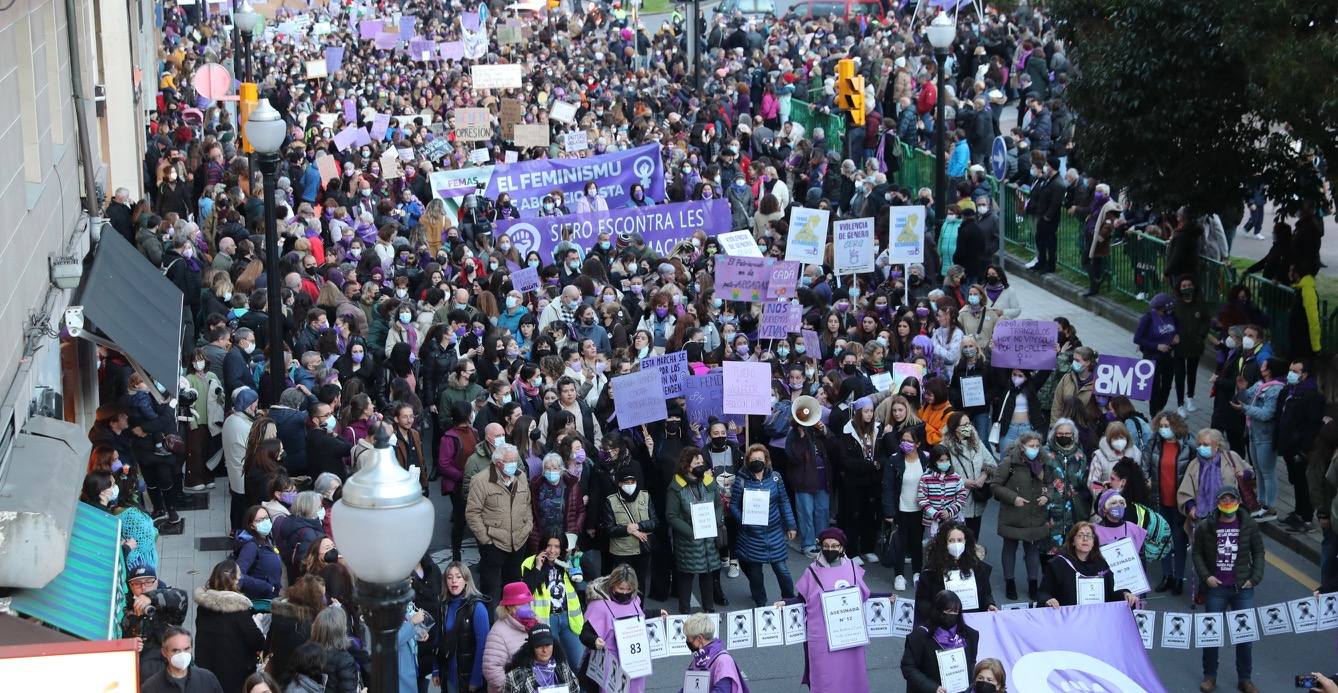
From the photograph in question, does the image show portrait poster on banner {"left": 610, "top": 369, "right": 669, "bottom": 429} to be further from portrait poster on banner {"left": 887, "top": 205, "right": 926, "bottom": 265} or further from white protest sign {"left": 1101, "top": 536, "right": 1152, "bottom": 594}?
portrait poster on banner {"left": 887, "top": 205, "right": 926, "bottom": 265}

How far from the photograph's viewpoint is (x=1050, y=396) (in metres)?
16.8

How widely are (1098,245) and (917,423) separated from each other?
966 cm

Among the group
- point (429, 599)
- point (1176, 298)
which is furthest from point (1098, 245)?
point (429, 599)

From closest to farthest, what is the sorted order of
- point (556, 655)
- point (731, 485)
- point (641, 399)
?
1. point (556, 655)
2. point (731, 485)
3. point (641, 399)

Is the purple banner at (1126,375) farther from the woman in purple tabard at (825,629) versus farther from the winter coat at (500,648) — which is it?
the winter coat at (500,648)

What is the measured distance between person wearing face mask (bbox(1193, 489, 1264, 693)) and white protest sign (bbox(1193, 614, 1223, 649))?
16 cm

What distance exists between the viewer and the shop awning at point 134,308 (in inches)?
579

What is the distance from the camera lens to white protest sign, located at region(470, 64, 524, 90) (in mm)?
35250

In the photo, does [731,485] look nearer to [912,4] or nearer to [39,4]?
[39,4]

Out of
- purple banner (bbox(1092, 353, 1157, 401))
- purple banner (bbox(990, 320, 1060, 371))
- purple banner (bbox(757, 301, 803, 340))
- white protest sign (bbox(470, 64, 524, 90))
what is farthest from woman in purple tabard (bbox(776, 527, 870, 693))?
white protest sign (bbox(470, 64, 524, 90))

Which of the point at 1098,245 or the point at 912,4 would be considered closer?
the point at 1098,245

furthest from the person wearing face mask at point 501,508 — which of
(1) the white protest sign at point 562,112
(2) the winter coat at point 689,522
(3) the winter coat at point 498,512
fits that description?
(1) the white protest sign at point 562,112

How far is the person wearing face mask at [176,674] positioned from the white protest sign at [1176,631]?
643cm

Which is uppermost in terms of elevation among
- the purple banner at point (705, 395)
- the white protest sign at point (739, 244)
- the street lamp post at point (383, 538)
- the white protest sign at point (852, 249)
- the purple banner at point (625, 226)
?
the street lamp post at point (383, 538)
